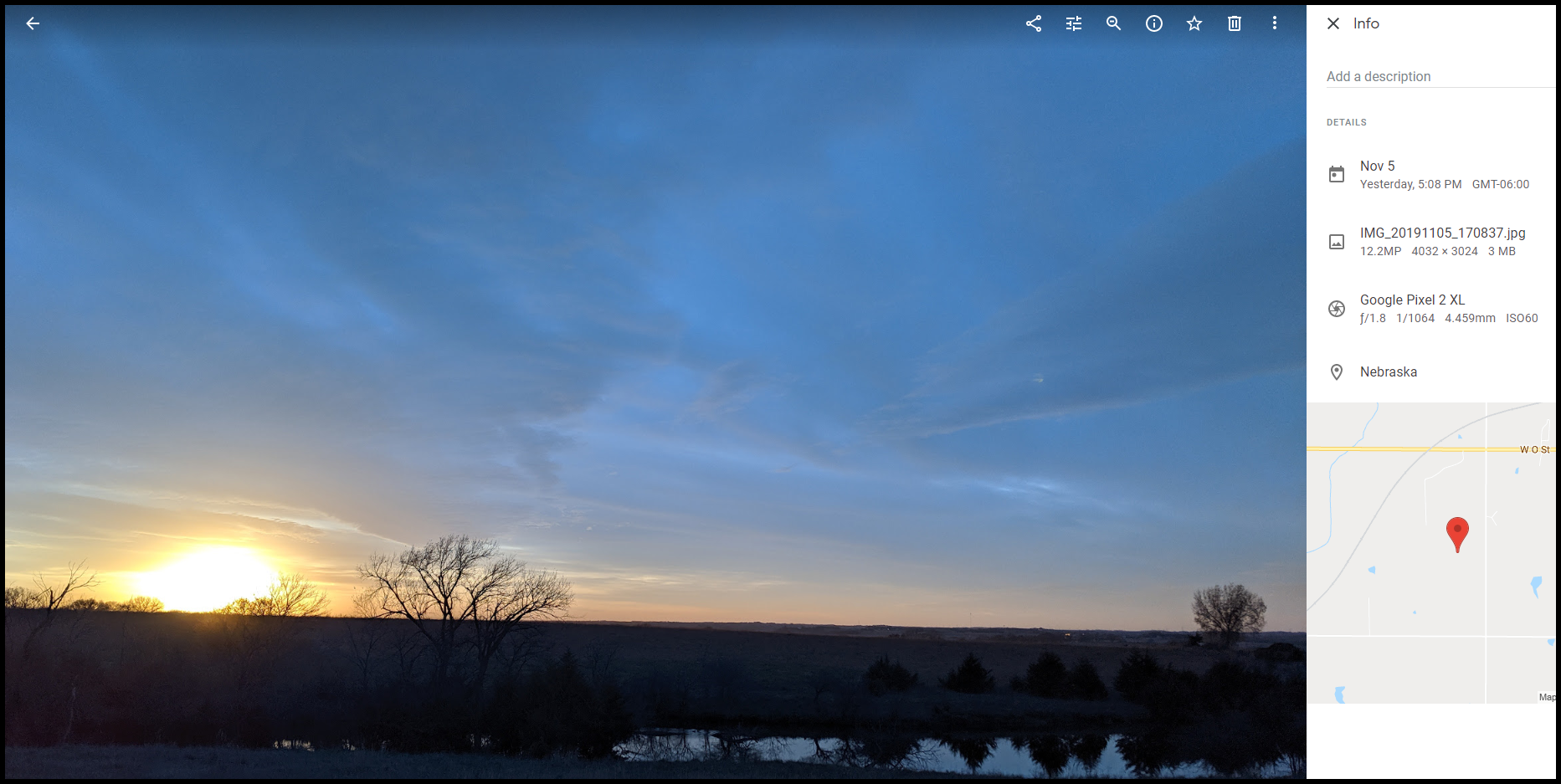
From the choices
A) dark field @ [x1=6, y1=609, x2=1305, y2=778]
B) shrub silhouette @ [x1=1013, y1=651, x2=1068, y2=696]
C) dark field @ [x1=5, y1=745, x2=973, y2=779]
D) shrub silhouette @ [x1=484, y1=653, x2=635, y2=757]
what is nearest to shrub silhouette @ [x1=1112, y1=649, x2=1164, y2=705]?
dark field @ [x1=6, y1=609, x2=1305, y2=778]

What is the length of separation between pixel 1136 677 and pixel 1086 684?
3.75 meters

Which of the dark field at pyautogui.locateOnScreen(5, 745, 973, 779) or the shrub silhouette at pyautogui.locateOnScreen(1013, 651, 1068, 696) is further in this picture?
the shrub silhouette at pyautogui.locateOnScreen(1013, 651, 1068, 696)

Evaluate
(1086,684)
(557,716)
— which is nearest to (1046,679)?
(1086,684)

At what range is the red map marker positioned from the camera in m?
8.41

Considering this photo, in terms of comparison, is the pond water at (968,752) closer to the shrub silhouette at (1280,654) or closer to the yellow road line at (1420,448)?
the shrub silhouette at (1280,654)

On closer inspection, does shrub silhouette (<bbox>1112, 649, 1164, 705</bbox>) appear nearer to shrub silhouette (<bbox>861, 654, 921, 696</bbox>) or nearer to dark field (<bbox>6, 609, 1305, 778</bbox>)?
dark field (<bbox>6, 609, 1305, 778</bbox>)

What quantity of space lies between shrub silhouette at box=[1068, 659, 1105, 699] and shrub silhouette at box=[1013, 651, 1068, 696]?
2.26ft

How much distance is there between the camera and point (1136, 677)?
195 feet

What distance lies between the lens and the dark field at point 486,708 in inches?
1299

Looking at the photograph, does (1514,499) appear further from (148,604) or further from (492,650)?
(148,604)

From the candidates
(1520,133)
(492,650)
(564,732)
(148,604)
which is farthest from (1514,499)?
(148,604)

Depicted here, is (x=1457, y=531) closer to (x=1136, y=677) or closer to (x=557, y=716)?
(x=557, y=716)

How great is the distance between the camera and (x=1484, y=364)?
8461mm

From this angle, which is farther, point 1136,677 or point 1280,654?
point 1280,654
